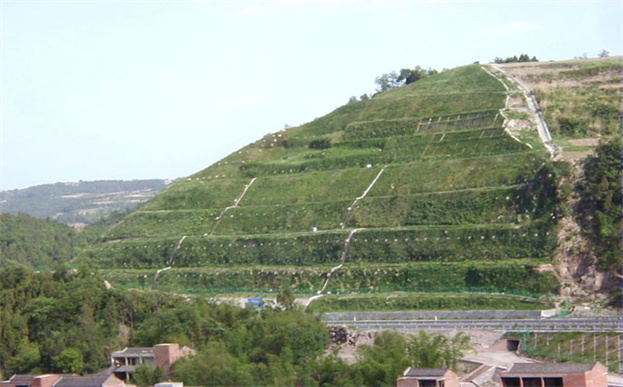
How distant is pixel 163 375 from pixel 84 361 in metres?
7.36

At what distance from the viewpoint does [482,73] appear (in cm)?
9231

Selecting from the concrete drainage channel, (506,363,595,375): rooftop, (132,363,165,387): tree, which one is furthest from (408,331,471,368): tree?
(132,363,165,387): tree

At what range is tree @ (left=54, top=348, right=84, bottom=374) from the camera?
56719 mm

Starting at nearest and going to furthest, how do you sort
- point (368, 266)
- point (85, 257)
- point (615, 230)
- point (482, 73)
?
point (615, 230) → point (368, 266) → point (85, 257) → point (482, 73)

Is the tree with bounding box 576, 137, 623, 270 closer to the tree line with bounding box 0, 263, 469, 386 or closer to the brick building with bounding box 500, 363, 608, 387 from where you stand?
the tree line with bounding box 0, 263, 469, 386

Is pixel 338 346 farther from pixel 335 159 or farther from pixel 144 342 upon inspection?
pixel 335 159

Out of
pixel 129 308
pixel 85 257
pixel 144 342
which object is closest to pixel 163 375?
pixel 144 342

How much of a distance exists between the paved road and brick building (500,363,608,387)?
674cm

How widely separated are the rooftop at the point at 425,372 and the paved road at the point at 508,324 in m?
8.19

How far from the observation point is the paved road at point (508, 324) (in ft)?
171

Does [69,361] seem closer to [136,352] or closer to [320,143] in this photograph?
[136,352]

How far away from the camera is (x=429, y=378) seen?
4462 centimetres

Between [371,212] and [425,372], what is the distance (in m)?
29.9

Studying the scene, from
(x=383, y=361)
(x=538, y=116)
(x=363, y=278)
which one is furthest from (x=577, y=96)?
(x=383, y=361)
